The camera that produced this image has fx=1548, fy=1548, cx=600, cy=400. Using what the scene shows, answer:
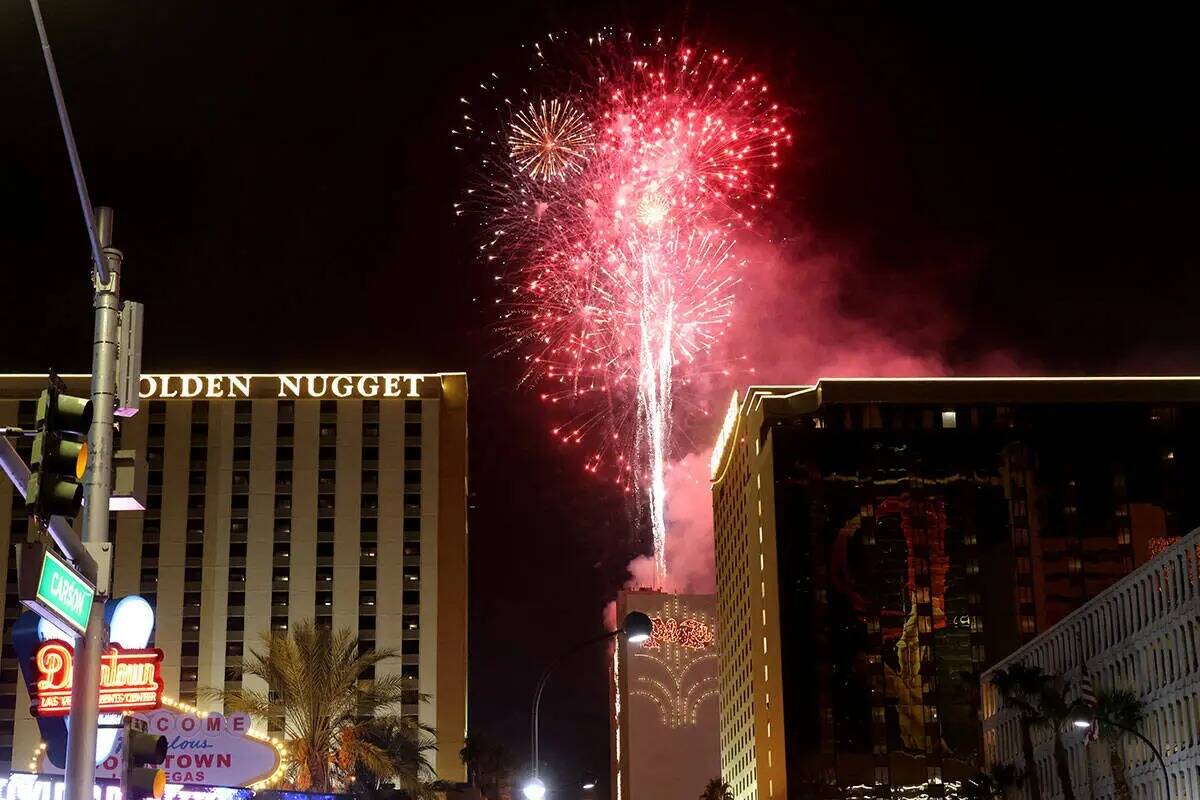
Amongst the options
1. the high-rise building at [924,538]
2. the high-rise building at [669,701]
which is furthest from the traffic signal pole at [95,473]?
the high-rise building at [669,701]

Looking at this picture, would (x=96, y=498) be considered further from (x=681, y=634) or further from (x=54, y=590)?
(x=681, y=634)

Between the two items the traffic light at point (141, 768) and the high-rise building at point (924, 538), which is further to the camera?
the high-rise building at point (924, 538)

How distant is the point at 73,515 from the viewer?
13352mm

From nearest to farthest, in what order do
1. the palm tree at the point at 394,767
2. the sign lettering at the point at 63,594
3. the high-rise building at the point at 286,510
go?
the sign lettering at the point at 63,594, the palm tree at the point at 394,767, the high-rise building at the point at 286,510

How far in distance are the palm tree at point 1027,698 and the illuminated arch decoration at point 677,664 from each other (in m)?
105

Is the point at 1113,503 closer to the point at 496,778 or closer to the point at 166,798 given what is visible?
the point at 496,778

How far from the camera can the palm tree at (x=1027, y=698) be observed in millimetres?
71812

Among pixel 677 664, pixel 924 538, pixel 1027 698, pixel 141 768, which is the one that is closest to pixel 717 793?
pixel 924 538

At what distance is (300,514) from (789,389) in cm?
4543

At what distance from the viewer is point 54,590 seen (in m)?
14.1

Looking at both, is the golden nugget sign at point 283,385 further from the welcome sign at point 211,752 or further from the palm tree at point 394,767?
the welcome sign at point 211,752

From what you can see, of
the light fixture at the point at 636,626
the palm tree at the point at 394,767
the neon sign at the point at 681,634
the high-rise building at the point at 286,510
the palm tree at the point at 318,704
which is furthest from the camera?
the neon sign at the point at 681,634

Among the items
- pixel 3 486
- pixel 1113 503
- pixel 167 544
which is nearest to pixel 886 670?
pixel 1113 503

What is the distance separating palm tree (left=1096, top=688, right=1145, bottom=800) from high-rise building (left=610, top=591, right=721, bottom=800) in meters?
115
